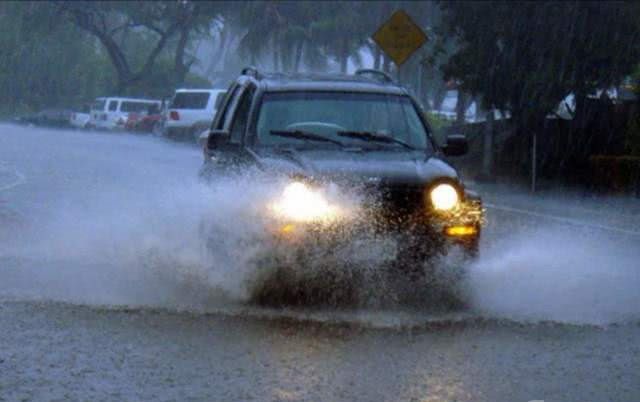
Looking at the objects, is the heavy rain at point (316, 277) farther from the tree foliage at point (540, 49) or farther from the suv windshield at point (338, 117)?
the tree foliage at point (540, 49)

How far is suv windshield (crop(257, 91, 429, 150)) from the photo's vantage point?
10.7 m

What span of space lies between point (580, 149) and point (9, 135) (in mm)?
20089

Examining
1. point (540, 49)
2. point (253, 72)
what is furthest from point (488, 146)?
point (253, 72)

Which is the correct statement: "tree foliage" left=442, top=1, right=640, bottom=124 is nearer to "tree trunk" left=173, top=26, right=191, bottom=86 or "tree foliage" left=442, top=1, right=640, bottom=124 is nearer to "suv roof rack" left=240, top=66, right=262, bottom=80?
"suv roof rack" left=240, top=66, right=262, bottom=80

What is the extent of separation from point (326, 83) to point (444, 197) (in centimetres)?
211

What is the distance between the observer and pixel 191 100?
42.3m

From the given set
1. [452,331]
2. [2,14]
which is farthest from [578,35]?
[2,14]

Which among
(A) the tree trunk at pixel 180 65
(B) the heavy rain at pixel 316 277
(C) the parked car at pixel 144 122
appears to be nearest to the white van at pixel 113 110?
(C) the parked car at pixel 144 122

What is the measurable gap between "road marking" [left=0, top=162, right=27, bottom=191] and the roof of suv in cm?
1106

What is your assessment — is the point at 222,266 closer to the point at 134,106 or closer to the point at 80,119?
the point at 134,106

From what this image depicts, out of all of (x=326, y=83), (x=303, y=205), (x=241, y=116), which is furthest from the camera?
(x=241, y=116)

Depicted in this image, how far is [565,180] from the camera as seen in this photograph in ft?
92.7

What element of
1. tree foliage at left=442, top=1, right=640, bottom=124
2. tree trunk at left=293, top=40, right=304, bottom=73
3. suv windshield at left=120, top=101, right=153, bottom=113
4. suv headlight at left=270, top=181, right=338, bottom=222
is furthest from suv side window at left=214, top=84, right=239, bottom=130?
tree trunk at left=293, top=40, right=304, bottom=73

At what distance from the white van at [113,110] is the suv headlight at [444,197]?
44857 mm
